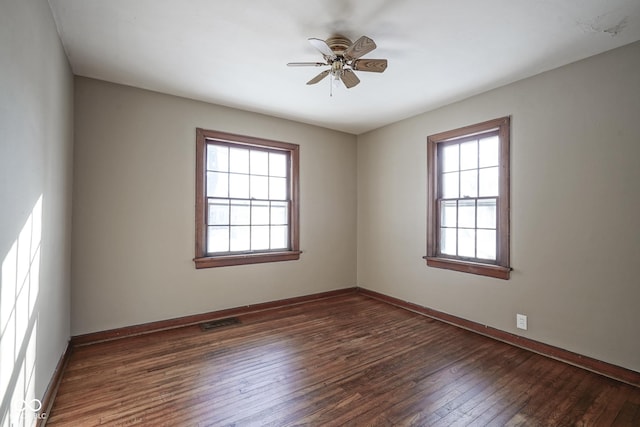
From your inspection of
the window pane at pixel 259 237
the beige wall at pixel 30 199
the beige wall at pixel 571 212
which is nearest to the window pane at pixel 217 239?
the window pane at pixel 259 237

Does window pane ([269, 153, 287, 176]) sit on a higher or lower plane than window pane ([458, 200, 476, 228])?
higher

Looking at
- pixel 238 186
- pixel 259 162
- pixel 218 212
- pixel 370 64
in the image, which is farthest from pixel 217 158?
pixel 370 64

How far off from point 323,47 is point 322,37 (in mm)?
210

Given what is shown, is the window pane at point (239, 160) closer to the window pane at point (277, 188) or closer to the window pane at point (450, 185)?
the window pane at point (277, 188)

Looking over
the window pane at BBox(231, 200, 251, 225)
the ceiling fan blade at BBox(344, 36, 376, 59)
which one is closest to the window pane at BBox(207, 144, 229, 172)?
the window pane at BBox(231, 200, 251, 225)

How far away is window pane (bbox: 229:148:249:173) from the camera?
13.1 feet

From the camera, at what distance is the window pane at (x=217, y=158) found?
3.82 metres

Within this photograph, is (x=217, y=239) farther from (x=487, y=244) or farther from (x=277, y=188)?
(x=487, y=244)

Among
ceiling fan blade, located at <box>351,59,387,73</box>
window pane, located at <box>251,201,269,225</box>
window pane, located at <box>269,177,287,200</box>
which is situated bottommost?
window pane, located at <box>251,201,269,225</box>

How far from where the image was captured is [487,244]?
3430 millimetres

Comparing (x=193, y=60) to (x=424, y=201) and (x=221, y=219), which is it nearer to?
(x=221, y=219)

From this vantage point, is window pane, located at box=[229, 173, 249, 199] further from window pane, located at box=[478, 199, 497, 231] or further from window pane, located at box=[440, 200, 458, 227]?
window pane, located at box=[478, 199, 497, 231]

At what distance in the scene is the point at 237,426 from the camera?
1.86m

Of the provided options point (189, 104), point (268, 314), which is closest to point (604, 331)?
point (268, 314)
